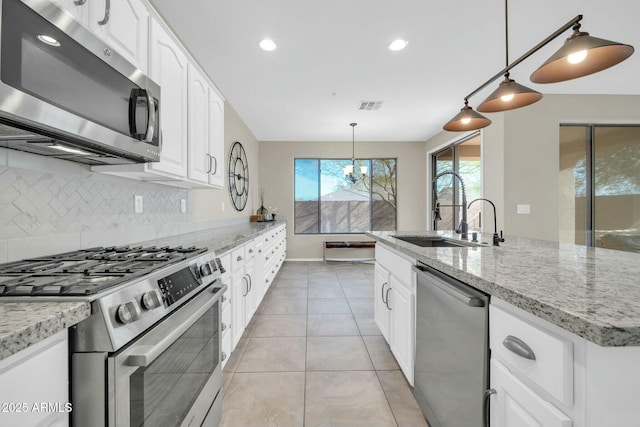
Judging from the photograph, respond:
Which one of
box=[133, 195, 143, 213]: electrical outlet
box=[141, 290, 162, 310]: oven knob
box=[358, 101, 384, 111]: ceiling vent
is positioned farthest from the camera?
box=[358, 101, 384, 111]: ceiling vent

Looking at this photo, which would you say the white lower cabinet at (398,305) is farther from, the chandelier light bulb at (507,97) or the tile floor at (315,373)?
the chandelier light bulb at (507,97)

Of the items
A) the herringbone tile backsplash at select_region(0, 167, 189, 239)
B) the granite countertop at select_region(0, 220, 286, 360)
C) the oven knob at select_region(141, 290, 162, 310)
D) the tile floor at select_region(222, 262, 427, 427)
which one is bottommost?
the tile floor at select_region(222, 262, 427, 427)

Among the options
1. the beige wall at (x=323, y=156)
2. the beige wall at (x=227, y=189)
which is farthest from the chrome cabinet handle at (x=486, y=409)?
the beige wall at (x=323, y=156)

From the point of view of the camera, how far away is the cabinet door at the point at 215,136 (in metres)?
2.41

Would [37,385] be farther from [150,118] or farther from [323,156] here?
[323,156]

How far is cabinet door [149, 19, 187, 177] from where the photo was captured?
160cm

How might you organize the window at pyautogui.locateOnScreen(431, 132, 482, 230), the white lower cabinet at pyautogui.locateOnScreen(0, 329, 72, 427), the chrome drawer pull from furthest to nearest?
the window at pyautogui.locateOnScreen(431, 132, 482, 230) → the chrome drawer pull → the white lower cabinet at pyautogui.locateOnScreen(0, 329, 72, 427)

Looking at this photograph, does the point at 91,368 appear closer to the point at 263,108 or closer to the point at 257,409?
the point at 257,409

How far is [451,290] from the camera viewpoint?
3.65 feet

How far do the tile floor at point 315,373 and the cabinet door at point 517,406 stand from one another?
85cm

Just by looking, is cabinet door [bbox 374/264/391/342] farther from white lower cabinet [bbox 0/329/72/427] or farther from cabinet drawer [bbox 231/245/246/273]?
white lower cabinet [bbox 0/329/72/427]

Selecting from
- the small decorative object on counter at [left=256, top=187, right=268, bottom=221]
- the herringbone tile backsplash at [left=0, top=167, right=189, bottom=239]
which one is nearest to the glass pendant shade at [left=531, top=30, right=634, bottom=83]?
the herringbone tile backsplash at [left=0, top=167, right=189, bottom=239]

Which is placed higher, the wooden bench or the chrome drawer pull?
the chrome drawer pull

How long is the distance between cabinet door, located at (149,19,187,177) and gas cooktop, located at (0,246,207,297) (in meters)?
0.59
